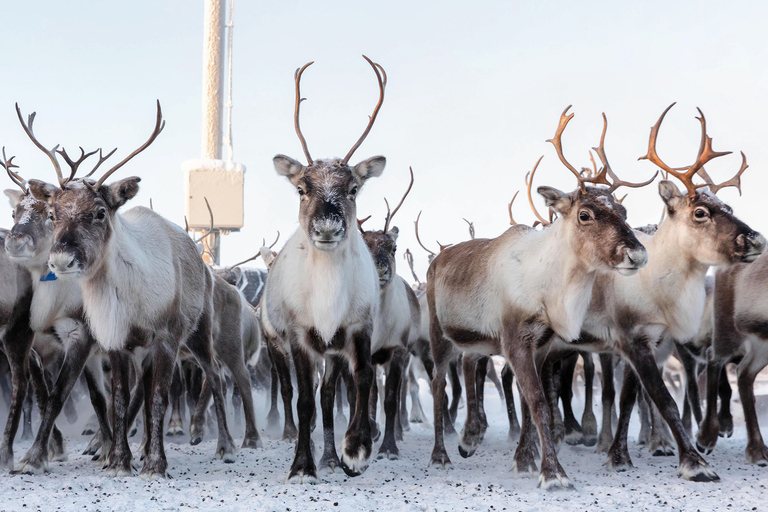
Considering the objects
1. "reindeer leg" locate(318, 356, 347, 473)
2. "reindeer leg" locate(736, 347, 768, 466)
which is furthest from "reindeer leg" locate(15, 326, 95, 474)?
"reindeer leg" locate(736, 347, 768, 466)

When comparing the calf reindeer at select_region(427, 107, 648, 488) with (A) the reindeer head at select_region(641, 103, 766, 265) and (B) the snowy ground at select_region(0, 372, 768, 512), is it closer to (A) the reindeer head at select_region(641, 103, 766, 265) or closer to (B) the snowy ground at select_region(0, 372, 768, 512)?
(B) the snowy ground at select_region(0, 372, 768, 512)

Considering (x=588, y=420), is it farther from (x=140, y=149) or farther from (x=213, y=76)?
(x=213, y=76)

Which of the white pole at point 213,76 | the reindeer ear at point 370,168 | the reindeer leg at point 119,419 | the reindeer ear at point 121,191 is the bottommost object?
the reindeer leg at point 119,419

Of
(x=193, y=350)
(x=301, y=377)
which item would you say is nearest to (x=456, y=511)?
(x=301, y=377)

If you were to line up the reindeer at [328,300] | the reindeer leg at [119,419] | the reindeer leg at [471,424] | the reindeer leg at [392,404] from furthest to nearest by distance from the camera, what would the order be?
the reindeer leg at [392,404], the reindeer leg at [471,424], the reindeer leg at [119,419], the reindeer at [328,300]

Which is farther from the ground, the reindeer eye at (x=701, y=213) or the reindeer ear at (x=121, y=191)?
the reindeer ear at (x=121, y=191)

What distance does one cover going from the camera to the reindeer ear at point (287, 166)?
5559mm

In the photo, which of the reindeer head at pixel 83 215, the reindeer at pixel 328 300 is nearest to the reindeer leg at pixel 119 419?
the reindeer head at pixel 83 215

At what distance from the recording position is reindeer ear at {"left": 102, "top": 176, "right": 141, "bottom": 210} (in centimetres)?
540

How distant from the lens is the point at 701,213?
19.4 ft

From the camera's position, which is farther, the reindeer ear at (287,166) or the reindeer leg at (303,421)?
the reindeer ear at (287,166)

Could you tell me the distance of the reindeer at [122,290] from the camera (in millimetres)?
5168

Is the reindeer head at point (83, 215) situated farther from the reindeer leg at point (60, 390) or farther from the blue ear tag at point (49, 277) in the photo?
the reindeer leg at point (60, 390)

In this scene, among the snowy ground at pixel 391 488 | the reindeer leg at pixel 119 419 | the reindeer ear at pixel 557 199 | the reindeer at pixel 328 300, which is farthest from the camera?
the reindeer ear at pixel 557 199
